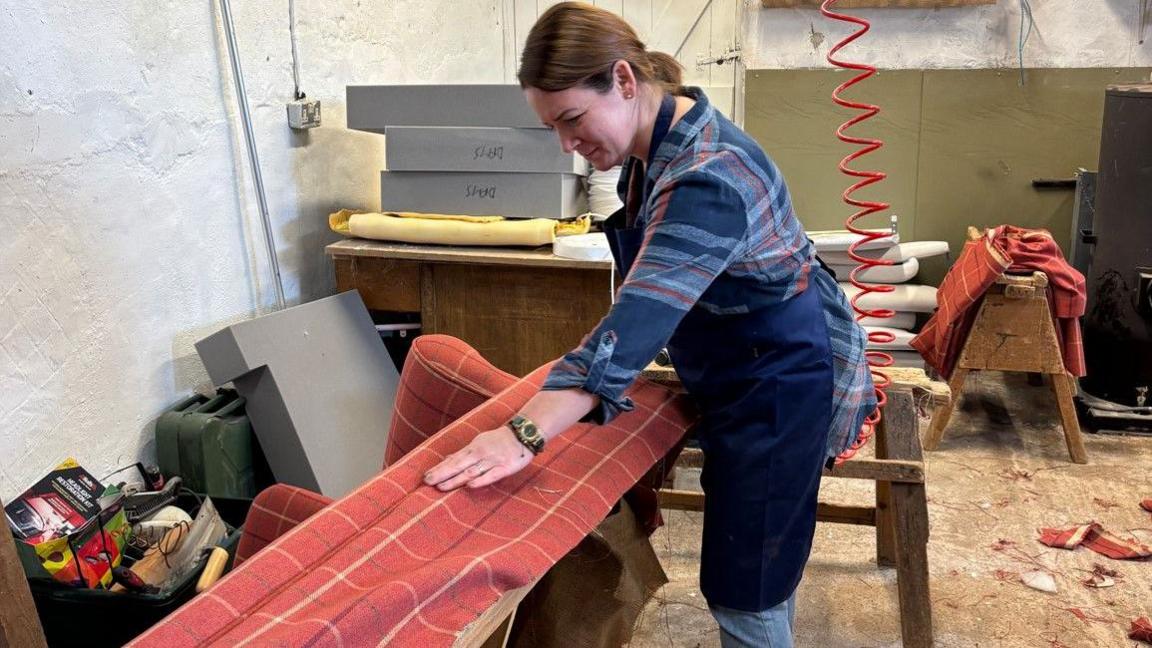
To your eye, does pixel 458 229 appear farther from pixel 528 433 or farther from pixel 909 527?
pixel 528 433

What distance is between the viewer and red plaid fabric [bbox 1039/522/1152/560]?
3199mm

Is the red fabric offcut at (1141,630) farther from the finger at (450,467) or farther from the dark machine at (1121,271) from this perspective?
the finger at (450,467)

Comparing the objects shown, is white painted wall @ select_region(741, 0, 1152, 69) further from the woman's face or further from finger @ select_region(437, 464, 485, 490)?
finger @ select_region(437, 464, 485, 490)

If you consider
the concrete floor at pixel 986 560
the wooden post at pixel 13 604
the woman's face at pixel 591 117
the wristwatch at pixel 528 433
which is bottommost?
the concrete floor at pixel 986 560

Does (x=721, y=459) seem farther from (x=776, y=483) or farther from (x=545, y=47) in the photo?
(x=545, y=47)

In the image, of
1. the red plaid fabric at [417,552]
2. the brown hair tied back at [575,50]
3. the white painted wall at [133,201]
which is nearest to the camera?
the red plaid fabric at [417,552]

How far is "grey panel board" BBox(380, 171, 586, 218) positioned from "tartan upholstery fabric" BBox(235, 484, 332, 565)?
1.79m

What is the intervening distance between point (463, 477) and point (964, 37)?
439 cm

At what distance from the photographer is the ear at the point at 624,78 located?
5.28 ft

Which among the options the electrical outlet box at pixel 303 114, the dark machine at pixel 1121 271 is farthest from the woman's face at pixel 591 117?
the dark machine at pixel 1121 271

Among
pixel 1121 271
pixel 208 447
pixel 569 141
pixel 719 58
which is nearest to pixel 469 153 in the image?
pixel 208 447

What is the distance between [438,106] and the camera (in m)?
3.41

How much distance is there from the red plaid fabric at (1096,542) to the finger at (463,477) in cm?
250

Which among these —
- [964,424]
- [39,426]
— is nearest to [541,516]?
[39,426]
